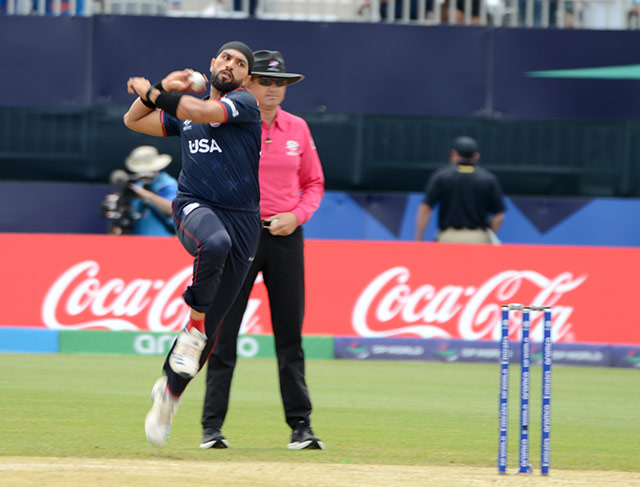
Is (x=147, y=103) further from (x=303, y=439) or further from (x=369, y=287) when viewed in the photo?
(x=369, y=287)

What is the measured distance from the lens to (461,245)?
11.8m

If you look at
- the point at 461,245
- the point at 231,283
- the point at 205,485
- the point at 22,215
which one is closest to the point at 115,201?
the point at 22,215

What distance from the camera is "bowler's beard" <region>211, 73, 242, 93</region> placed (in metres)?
5.80

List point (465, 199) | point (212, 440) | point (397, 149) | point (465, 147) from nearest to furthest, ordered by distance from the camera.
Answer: point (212, 440)
point (465, 147)
point (465, 199)
point (397, 149)

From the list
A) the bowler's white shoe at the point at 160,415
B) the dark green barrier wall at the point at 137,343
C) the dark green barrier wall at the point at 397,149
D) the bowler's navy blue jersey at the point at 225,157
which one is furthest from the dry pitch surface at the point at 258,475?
the dark green barrier wall at the point at 397,149

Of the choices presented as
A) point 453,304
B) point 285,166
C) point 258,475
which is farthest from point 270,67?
point 453,304

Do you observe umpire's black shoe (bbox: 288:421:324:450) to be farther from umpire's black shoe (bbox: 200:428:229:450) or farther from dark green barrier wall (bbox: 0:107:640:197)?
dark green barrier wall (bbox: 0:107:640:197)

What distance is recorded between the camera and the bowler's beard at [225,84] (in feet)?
19.0

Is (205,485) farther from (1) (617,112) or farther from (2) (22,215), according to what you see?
(1) (617,112)

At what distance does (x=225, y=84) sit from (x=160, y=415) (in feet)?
5.48

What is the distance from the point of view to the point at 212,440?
20.1 ft

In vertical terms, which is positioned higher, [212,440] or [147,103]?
[147,103]

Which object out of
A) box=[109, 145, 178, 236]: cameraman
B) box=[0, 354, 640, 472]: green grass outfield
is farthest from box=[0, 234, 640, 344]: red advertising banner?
box=[109, 145, 178, 236]: cameraman

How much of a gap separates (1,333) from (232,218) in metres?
6.44
